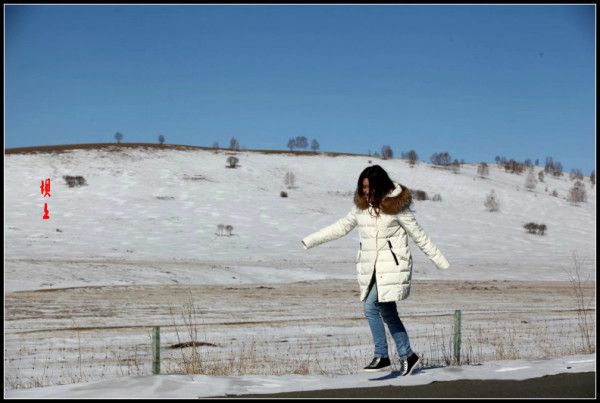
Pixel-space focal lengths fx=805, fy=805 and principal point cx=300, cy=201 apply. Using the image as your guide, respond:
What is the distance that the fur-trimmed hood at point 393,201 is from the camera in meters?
6.88

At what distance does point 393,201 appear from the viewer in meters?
6.89

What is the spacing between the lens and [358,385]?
6586mm

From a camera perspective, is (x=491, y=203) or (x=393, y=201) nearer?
(x=393, y=201)

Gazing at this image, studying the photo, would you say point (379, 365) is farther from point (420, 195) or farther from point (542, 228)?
point (420, 195)

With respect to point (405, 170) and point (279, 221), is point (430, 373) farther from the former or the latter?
point (405, 170)

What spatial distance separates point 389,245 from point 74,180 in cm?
5296

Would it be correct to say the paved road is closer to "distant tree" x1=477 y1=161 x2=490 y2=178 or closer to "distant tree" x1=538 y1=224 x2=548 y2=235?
"distant tree" x1=538 y1=224 x2=548 y2=235

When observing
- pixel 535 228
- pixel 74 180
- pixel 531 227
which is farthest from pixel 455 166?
pixel 74 180

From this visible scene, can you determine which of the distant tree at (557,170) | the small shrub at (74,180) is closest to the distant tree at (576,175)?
the distant tree at (557,170)

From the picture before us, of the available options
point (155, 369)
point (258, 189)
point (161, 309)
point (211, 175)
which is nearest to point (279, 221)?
point (258, 189)

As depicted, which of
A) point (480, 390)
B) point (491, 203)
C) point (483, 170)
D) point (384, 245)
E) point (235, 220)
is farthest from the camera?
point (483, 170)

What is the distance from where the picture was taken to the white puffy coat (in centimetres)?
679

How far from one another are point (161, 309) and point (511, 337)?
29.3 ft

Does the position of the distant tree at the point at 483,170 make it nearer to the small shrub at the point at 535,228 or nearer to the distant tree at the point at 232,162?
the distant tree at the point at 232,162
